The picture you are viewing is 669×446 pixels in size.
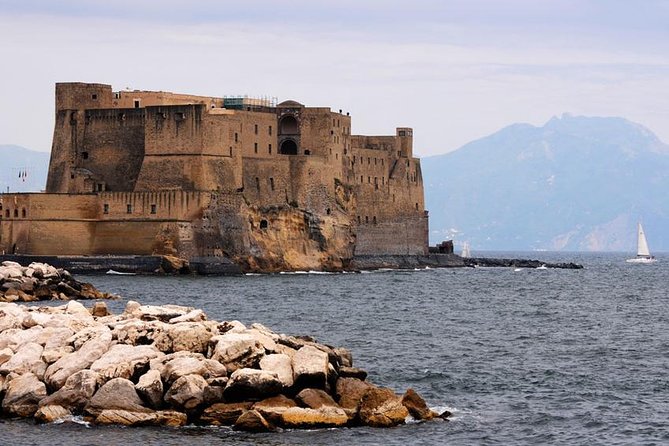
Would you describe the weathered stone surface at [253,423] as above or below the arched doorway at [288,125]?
below

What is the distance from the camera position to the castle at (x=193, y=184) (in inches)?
3002

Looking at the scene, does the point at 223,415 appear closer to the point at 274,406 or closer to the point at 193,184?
the point at 274,406

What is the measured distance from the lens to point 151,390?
91.8 feet

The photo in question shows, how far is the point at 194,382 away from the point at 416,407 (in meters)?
4.40

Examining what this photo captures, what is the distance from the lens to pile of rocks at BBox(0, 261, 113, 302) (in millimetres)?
55812

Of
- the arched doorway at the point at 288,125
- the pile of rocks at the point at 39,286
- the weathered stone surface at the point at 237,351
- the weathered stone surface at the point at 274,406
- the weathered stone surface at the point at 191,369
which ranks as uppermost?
the arched doorway at the point at 288,125

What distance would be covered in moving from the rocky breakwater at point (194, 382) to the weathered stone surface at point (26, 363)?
0.07 ft

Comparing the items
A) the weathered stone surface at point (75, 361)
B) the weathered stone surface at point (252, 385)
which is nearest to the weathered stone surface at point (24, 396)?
the weathered stone surface at point (75, 361)

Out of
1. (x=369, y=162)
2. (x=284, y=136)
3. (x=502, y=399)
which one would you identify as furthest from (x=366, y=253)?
(x=502, y=399)

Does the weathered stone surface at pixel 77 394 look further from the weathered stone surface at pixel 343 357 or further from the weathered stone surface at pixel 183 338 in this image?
the weathered stone surface at pixel 343 357

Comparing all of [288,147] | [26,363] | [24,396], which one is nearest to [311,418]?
[24,396]

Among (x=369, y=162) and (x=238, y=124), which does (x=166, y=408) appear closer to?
(x=238, y=124)

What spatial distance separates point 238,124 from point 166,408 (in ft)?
178

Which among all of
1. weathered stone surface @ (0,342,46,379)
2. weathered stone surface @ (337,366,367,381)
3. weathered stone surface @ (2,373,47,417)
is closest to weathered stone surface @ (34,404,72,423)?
weathered stone surface @ (2,373,47,417)
